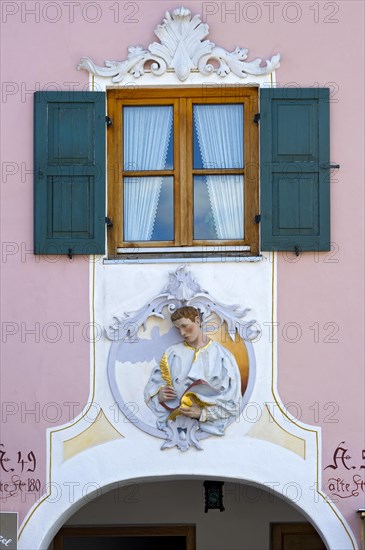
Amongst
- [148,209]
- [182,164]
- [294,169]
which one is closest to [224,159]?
[182,164]

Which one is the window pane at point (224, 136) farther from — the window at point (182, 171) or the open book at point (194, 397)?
the open book at point (194, 397)

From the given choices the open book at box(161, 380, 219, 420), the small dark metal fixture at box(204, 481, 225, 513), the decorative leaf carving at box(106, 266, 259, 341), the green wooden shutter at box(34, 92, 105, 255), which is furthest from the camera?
the small dark metal fixture at box(204, 481, 225, 513)

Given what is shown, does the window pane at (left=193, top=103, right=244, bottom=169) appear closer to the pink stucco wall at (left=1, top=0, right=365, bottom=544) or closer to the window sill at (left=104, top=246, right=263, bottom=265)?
the pink stucco wall at (left=1, top=0, right=365, bottom=544)

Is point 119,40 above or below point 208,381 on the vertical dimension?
above

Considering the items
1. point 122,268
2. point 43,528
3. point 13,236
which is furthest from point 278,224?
point 43,528

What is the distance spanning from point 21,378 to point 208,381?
1574 mm

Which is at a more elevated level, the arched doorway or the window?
the window

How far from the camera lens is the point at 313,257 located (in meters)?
13.8

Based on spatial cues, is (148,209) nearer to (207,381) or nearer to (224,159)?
(224,159)

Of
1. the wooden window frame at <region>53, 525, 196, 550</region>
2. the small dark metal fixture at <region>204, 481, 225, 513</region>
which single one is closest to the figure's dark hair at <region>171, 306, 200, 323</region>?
the small dark metal fixture at <region>204, 481, 225, 513</region>

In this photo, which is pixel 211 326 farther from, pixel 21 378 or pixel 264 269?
pixel 21 378

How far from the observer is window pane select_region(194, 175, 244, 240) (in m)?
14.1

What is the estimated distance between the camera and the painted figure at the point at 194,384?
44.6 ft

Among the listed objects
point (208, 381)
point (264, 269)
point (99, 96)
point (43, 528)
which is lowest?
point (43, 528)
